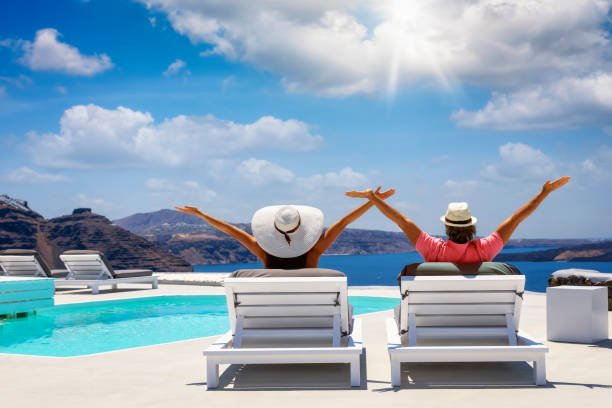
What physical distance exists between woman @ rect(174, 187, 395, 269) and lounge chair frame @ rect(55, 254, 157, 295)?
965 centimetres

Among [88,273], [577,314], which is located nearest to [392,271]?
[88,273]

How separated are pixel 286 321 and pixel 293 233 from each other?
76 centimetres

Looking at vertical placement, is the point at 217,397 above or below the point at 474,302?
below

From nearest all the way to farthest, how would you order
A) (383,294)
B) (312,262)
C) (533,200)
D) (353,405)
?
1. (353,405)
2. (533,200)
3. (312,262)
4. (383,294)

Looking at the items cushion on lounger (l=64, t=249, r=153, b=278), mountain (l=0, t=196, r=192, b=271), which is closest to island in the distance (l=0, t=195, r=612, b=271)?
mountain (l=0, t=196, r=192, b=271)

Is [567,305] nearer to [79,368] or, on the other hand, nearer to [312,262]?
[312,262]

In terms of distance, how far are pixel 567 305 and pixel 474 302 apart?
1930 millimetres

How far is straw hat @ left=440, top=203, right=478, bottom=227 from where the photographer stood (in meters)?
4.40

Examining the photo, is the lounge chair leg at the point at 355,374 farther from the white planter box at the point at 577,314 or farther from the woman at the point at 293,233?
the white planter box at the point at 577,314

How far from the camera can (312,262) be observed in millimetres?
4969

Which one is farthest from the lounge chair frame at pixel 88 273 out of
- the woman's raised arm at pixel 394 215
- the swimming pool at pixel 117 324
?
the woman's raised arm at pixel 394 215

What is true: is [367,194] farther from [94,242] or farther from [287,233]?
[94,242]

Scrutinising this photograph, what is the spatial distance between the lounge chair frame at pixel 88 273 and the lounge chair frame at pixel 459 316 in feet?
35.2

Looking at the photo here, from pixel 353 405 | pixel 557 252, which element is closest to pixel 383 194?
pixel 353 405
